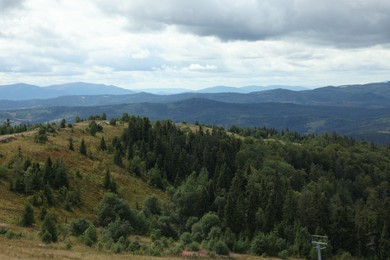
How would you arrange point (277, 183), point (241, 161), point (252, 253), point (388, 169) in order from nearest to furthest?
point (252, 253)
point (277, 183)
point (241, 161)
point (388, 169)

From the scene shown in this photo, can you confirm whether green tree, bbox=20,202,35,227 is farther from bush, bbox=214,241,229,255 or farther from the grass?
bush, bbox=214,241,229,255

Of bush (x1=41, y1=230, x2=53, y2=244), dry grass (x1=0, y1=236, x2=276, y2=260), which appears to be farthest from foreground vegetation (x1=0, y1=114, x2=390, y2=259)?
dry grass (x1=0, y1=236, x2=276, y2=260)

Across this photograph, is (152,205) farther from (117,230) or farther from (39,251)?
(39,251)

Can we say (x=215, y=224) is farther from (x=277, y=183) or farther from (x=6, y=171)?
(x=6, y=171)

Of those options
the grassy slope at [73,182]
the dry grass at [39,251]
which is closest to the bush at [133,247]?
the dry grass at [39,251]

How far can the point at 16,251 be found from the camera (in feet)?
137

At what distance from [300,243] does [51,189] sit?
52.0 meters

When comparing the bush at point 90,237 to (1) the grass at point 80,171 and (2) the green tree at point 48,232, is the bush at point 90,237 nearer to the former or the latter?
(2) the green tree at point 48,232

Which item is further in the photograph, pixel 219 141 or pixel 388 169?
pixel 388 169

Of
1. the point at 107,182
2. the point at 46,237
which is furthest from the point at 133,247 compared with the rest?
the point at 107,182

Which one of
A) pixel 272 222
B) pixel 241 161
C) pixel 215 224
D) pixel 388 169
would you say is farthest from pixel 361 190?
pixel 215 224

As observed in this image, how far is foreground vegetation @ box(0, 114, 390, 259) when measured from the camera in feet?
231

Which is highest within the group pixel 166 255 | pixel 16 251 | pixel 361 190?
pixel 16 251

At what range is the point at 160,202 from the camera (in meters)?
107
